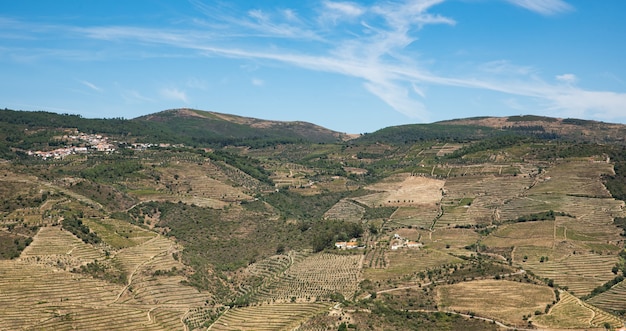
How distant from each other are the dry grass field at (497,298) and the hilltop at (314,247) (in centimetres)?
32

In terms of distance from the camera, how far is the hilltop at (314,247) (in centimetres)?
8781

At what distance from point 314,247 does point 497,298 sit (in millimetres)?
39680

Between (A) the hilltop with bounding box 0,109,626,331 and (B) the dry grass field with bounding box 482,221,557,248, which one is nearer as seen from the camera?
(A) the hilltop with bounding box 0,109,626,331

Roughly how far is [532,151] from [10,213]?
12978 centimetres

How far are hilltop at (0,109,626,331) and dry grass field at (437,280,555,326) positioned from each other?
0.32m

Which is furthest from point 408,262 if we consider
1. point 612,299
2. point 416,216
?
point 416,216

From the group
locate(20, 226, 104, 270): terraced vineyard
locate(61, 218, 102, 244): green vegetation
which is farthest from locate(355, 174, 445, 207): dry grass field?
locate(20, 226, 104, 270): terraced vineyard

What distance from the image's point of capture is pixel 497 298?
92.2 metres

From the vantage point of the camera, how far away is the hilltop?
87.8m

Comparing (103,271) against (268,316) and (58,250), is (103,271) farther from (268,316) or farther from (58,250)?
(268,316)

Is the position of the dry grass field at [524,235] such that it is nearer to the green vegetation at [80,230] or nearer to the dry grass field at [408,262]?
the dry grass field at [408,262]

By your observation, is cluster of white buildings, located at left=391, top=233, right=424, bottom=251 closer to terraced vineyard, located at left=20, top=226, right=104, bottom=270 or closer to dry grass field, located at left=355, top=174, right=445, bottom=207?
dry grass field, located at left=355, top=174, right=445, bottom=207

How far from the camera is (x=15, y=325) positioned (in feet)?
255

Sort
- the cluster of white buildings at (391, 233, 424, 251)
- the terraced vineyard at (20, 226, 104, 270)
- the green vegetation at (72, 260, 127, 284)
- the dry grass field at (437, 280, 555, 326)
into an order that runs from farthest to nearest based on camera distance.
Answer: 1. the cluster of white buildings at (391, 233, 424, 251)
2. the terraced vineyard at (20, 226, 104, 270)
3. the green vegetation at (72, 260, 127, 284)
4. the dry grass field at (437, 280, 555, 326)
